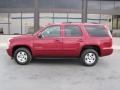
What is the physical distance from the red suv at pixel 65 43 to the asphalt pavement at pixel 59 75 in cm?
42

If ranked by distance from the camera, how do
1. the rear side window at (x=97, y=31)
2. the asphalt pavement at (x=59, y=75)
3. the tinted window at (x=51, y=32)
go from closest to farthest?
the asphalt pavement at (x=59, y=75) < the tinted window at (x=51, y=32) < the rear side window at (x=97, y=31)

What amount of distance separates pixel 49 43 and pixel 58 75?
2116 mm

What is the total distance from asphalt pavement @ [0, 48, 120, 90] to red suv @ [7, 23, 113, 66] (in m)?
0.42

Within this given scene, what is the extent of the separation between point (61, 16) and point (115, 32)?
687cm

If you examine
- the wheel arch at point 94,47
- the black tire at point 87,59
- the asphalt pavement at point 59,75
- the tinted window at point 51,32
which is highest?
the tinted window at point 51,32

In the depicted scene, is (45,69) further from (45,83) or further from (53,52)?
(45,83)

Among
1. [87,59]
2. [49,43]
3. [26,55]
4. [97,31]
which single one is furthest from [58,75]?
[97,31]

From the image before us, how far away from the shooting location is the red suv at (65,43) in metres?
11.5

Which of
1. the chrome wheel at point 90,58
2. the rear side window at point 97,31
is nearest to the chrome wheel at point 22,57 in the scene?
the chrome wheel at point 90,58

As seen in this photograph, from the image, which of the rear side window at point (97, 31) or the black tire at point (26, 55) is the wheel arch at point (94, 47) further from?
the black tire at point (26, 55)

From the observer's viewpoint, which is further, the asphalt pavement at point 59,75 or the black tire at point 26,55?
the black tire at point 26,55

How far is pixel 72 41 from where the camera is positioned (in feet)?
37.8

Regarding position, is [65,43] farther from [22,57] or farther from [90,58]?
[22,57]

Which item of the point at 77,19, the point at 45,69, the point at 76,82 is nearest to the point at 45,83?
the point at 76,82
